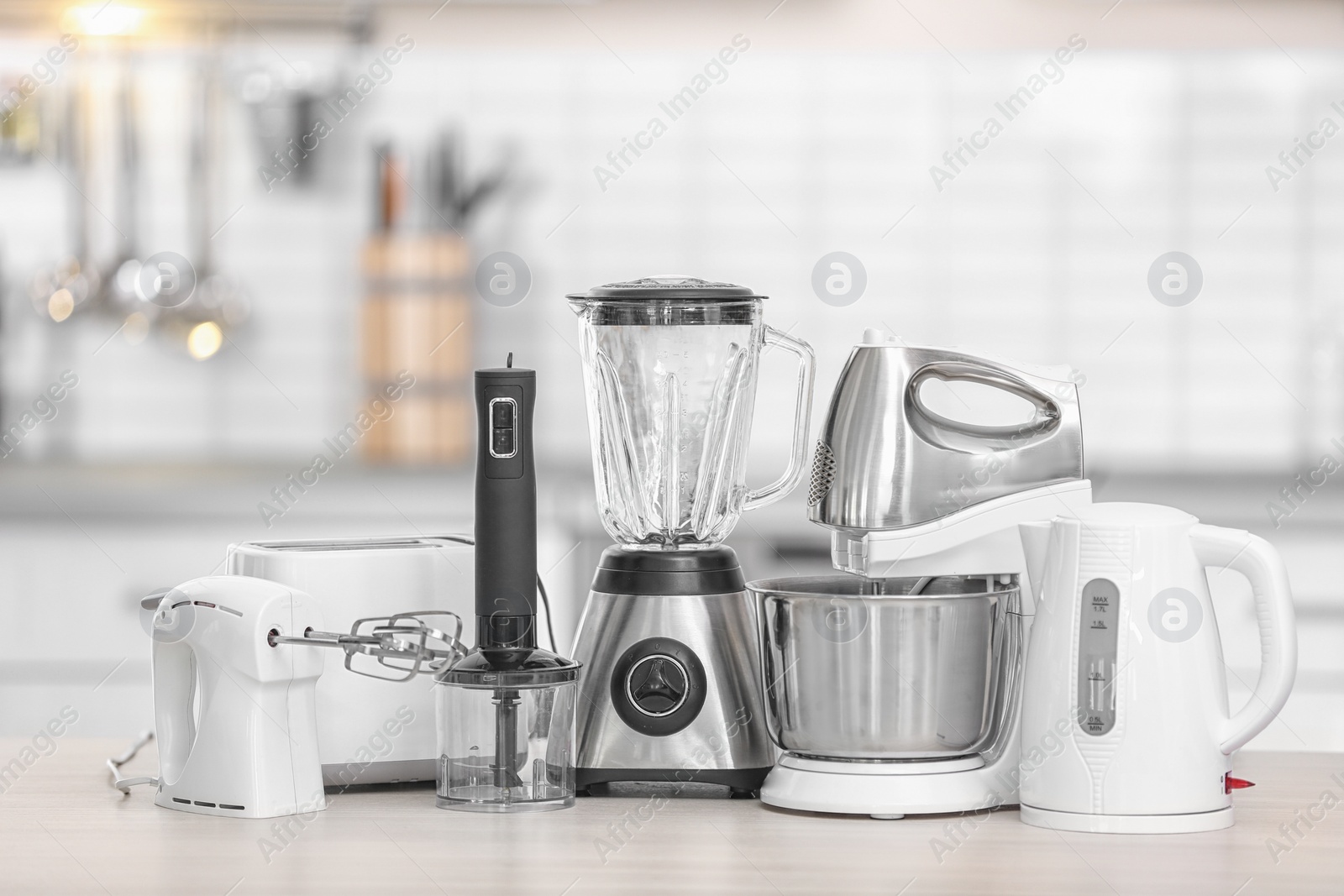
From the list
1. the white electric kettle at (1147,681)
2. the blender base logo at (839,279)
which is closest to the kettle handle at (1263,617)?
the white electric kettle at (1147,681)

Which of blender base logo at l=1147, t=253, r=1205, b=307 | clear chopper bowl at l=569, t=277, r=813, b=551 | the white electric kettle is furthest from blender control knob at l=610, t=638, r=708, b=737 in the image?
blender base logo at l=1147, t=253, r=1205, b=307

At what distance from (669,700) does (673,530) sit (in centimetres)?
17

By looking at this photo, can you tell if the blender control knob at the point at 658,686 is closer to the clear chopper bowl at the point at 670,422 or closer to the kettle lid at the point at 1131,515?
the clear chopper bowl at the point at 670,422

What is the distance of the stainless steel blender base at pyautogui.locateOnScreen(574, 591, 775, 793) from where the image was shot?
999mm

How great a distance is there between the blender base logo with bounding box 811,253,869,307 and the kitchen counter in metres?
1.73

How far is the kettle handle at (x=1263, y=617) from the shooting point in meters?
0.91

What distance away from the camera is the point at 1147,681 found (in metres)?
0.91

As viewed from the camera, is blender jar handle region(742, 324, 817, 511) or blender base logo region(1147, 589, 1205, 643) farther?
blender jar handle region(742, 324, 817, 511)

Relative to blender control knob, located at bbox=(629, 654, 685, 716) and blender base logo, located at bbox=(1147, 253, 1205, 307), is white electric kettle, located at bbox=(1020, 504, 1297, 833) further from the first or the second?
blender base logo, located at bbox=(1147, 253, 1205, 307)

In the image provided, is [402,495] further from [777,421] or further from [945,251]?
[945,251]

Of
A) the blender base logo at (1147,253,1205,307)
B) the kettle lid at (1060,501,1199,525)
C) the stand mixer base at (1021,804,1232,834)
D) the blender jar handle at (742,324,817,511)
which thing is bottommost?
the stand mixer base at (1021,804,1232,834)

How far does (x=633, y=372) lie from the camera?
111 centimetres

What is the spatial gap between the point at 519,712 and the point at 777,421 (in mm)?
1731

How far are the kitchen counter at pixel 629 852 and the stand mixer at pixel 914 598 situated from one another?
0.04 metres
